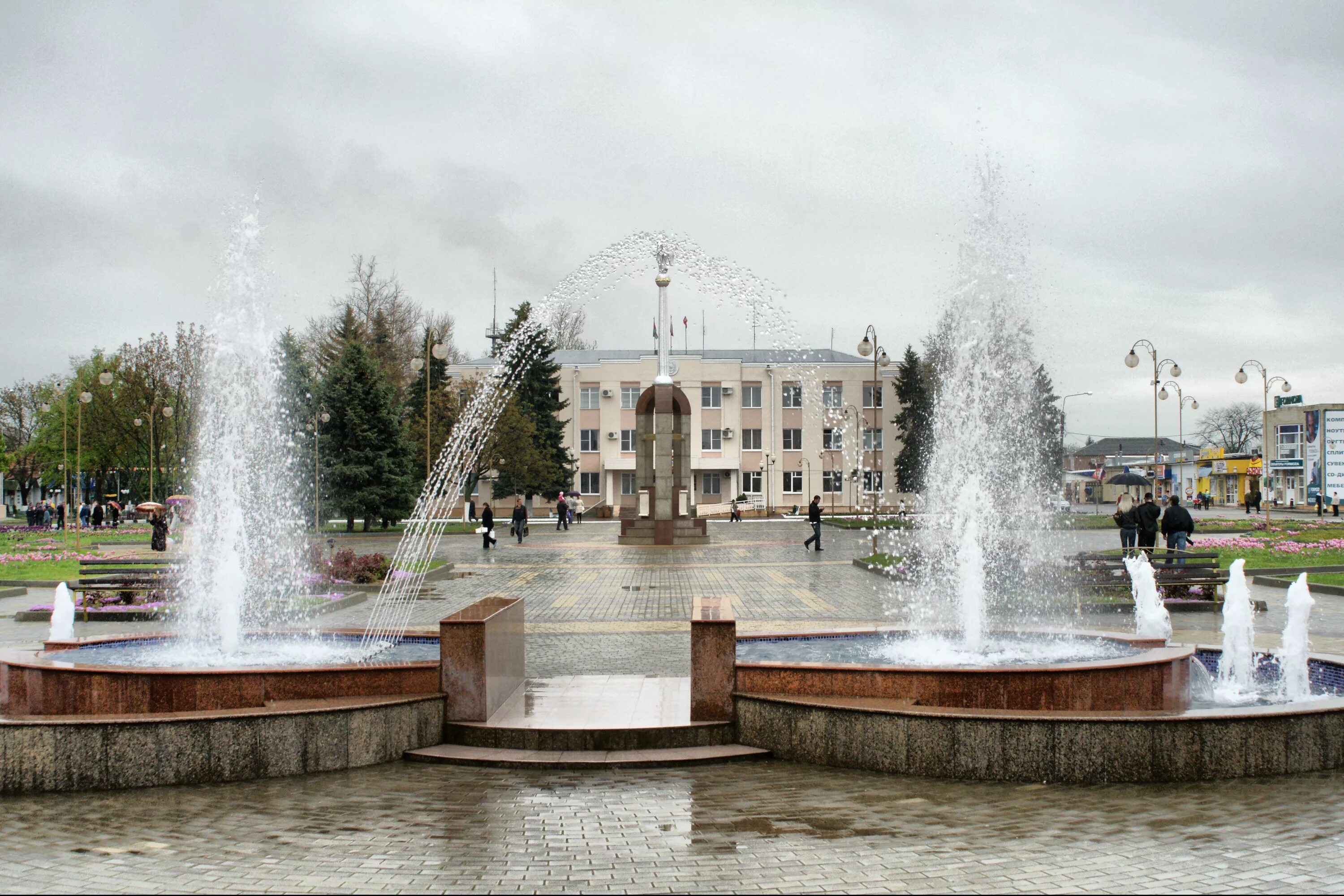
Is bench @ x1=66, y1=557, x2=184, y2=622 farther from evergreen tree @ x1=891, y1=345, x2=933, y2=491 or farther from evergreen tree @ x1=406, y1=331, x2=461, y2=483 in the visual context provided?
evergreen tree @ x1=891, y1=345, x2=933, y2=491

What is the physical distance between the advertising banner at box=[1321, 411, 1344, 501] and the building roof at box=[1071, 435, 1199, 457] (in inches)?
3485

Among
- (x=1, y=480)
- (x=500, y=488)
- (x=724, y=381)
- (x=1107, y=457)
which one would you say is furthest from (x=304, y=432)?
(x=1107, y=457)

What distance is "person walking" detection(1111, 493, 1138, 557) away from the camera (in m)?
24.7

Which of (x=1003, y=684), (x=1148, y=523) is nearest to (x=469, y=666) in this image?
(x=1003, y=684)

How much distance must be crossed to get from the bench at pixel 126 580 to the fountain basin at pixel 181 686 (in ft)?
29.4

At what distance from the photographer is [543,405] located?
2667 inches

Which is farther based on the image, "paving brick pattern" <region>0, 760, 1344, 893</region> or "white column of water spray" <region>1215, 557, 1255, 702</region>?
"white column of water spray" <region>1215, 557, 1255, 702</region>

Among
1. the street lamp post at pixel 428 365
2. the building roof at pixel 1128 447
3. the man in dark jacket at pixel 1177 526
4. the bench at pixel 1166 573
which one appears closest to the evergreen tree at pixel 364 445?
the street lamp post at pixel 428 365

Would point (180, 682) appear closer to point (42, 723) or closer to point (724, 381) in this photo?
point (42, 723)

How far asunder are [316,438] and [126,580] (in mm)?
22343

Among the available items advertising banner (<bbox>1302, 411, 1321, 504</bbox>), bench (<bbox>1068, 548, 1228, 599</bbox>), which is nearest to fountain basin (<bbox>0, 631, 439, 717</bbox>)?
bench (<bbox>1068, 548, 1228, 599</bbox>)

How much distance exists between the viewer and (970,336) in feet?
52.3

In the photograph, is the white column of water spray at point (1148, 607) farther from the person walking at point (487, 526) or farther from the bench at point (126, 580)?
the person walking at point (487, 526)

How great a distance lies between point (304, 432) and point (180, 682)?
131ft
